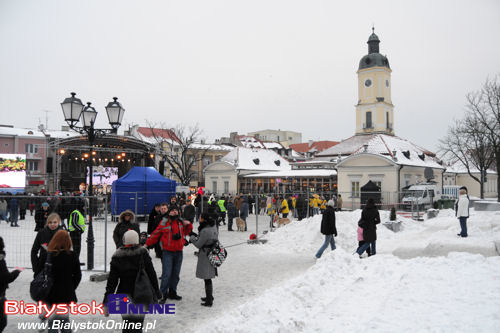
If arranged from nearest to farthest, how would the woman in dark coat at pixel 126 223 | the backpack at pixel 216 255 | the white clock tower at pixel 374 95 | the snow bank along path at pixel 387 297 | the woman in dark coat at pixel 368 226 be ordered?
the snow bank along path at pixel 387 297 < the backpack at pixel 216 255 < the woman in dark coat at pixel 126 223 < the woman in dark coat at pixel 368 226 < the white clock tower at pixel 374 95

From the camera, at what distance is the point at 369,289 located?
314 inches

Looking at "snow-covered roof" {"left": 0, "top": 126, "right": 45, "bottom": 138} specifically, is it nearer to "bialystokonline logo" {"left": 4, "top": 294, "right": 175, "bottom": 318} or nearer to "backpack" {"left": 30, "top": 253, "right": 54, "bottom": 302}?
"bialystokonline logo" {"left": 4, "top": 294, "right": 175, "bottom": 318}

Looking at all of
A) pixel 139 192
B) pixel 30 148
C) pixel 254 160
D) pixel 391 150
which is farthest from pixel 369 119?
pixel 30 148

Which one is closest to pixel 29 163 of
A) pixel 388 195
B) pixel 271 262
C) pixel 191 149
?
pixel 191 149

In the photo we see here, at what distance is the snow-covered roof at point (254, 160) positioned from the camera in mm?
51750

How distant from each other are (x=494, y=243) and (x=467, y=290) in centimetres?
487

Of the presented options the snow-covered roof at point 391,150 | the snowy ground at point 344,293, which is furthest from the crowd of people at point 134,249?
the snow-covered roof at point 391,150

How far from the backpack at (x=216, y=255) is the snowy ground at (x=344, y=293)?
843mm

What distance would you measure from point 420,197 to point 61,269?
26.5m

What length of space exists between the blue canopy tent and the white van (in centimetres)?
1496

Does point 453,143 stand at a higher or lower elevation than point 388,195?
higher

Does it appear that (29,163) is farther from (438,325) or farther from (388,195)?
(438,325)

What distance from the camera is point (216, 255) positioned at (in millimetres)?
7551

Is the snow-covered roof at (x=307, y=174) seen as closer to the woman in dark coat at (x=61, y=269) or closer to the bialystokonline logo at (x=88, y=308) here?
the bialystokonline logo at (x=88, y=308)
